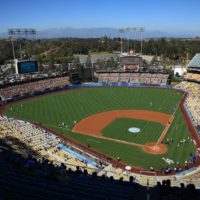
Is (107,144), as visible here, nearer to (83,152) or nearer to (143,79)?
(83,152)

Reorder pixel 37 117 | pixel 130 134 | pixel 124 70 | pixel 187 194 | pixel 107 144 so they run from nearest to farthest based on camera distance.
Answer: pixel 187 194
pixel 107 144
pixel 130 134
pixel 37 117
pixel 124 70

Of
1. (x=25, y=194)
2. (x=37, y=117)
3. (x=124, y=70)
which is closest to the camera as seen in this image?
(x=25, y=194)

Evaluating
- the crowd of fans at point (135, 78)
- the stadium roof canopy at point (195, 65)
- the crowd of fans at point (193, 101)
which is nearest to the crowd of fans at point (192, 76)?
the stadium roof canopy at point (195, 65)

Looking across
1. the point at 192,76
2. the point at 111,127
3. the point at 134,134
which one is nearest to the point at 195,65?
the point at 192,76

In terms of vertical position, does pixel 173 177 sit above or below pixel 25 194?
below

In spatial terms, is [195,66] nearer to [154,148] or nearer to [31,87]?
[31,87]

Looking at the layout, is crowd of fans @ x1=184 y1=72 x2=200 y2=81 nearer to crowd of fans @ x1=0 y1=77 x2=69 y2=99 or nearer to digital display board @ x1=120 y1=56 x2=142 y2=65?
digital display board @ x1=120 y1=56 x2=142 y2=65

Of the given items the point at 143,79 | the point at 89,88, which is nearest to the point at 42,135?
the point at 89,88

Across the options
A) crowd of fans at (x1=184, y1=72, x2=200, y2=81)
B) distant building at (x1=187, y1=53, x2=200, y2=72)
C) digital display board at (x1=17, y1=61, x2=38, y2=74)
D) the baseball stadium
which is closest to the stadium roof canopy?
distant building at (x1=187, y1=53, x2=200, y2=72)
